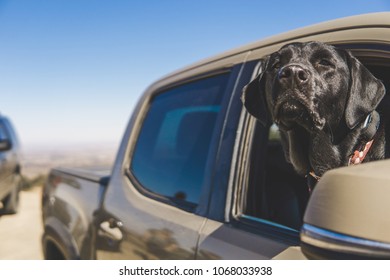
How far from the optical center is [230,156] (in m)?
1.99

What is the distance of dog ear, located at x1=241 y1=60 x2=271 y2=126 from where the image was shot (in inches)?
77.4

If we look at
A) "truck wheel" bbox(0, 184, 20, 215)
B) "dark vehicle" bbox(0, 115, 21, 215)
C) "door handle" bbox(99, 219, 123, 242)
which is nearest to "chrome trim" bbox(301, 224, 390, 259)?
Result: "door handle" bbox(99, 219, 123, 242)

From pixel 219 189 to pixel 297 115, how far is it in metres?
0.48

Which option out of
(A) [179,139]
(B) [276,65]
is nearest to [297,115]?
(B) [276,65]

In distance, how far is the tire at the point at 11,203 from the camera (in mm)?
9114

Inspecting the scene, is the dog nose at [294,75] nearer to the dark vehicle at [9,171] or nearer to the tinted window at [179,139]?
the tinted window at [179,139]

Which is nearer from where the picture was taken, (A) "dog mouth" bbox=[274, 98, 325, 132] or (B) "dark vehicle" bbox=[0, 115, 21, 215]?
(A) "dog mouth" bbox=[274, 98, 325, 132]

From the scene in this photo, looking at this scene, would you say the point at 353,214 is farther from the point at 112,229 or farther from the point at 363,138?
the point at 112,229

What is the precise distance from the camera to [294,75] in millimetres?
1792

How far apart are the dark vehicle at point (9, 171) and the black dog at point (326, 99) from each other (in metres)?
6.90

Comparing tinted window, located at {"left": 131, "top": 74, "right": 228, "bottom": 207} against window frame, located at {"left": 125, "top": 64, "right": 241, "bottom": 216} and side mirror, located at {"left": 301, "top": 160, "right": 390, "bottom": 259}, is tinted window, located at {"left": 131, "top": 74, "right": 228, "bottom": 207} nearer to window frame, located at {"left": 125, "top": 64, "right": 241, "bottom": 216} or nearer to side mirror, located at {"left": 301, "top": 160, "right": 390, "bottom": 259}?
window frame, located at {"left": 125, "top": 64, "right": 241, "bottom": 216}

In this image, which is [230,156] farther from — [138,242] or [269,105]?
[138,242]

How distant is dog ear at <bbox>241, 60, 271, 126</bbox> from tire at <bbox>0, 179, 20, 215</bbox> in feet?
27.2
